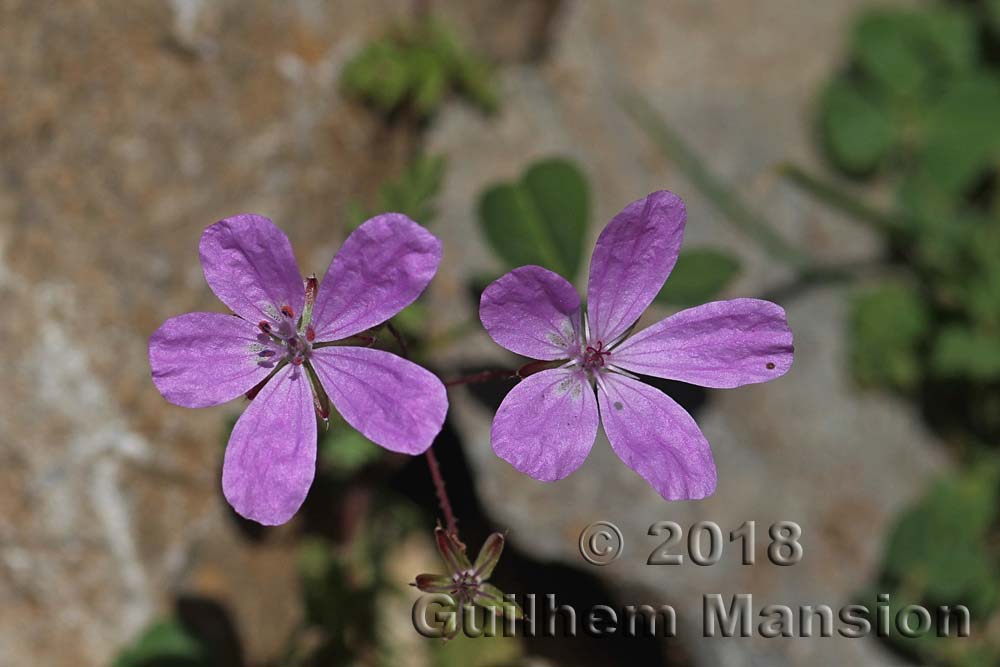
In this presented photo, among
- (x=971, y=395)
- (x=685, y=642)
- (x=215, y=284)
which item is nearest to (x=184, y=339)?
(x=215, y=284)

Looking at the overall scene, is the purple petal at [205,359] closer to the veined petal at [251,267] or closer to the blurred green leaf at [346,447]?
the veined petal at [251,267]

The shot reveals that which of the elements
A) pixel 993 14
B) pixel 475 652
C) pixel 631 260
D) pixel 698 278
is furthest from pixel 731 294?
pixel 993 14

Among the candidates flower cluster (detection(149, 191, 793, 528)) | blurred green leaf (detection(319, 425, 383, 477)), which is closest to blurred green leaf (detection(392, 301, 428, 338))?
blurred green leaf (detection(319, 425, 383, 477))

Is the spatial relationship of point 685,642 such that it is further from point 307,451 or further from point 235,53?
point 235,53

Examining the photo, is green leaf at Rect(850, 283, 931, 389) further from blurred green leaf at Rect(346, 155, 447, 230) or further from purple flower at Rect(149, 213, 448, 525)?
purple flower at Rect(149, 213, 448, 525)

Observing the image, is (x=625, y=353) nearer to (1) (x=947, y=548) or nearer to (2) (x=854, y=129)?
(1) (x=947, y=548)

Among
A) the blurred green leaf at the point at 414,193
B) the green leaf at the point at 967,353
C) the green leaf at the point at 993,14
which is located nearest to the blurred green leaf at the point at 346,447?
the blurred green leaf at the point at 414,193

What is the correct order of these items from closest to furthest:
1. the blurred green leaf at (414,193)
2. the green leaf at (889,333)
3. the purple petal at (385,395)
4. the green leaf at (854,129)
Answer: the purple petal at (385,395), the blurred green leaf at (414,193), the green leaf at (889,333), the green leaf at (854,129)
